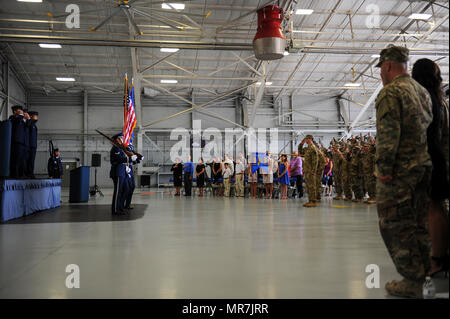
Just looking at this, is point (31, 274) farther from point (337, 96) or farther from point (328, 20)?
point (337, 96)

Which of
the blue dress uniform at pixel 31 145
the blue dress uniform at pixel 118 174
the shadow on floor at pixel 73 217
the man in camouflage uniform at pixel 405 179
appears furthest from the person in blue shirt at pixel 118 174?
the man in camouflage uniform at pixel 405 179

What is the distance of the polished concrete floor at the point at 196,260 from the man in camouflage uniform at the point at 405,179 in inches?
10.5

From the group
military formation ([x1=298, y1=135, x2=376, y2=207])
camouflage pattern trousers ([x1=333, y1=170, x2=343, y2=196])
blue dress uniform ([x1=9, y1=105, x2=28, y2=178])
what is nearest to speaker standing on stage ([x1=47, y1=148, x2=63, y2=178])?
blue dress uniform ([x1=9, y1=105, x2=28, y2=178])

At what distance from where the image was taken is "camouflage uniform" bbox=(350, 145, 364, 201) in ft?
28.4

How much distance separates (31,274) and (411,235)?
2.63 metres

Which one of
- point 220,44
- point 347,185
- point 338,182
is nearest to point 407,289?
point 347,185

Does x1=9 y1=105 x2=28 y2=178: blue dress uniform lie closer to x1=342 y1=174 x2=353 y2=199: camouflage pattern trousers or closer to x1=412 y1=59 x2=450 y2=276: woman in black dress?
x1=412 y1=59 x2=450 y2=276: woman in black dress

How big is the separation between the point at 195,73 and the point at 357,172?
13.0 m

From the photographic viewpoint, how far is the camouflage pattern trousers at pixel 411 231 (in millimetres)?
1884

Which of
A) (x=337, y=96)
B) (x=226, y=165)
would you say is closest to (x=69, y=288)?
(x=226, y=165)

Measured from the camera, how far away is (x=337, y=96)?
23453mm

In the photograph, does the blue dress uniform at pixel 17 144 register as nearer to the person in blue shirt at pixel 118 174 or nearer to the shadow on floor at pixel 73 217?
the shadow on floor at pixel 73 217

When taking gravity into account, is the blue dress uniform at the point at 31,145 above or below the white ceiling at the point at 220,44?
below

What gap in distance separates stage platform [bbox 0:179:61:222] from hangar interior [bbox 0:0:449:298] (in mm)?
1348
